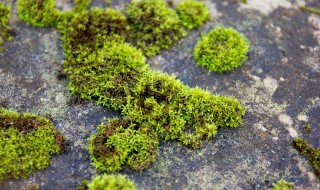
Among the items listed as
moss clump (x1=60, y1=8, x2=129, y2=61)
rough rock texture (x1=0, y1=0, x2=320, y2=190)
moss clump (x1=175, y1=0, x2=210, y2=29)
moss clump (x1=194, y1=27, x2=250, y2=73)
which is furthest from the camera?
moss clump (x1=175, y1=0, x2=210, y2=29)

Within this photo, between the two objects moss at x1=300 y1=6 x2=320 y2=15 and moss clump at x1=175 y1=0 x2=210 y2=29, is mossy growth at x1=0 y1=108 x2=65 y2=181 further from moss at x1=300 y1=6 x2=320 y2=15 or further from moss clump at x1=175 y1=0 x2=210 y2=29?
moss at x1=300 y1=6 x2=320 y2=15

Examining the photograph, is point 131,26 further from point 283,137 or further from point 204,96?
point 283,137

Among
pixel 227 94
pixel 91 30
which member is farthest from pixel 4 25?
pixel 227 94

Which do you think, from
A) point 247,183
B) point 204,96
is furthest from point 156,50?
point 247,183

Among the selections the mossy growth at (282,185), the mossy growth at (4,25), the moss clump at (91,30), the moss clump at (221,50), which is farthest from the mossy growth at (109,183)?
the mossy growth at (4,25)

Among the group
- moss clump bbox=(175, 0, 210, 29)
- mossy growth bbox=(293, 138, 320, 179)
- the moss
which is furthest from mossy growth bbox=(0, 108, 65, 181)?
the moss

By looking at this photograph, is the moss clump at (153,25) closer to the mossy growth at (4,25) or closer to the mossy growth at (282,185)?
the mossy growth at (4,25)
